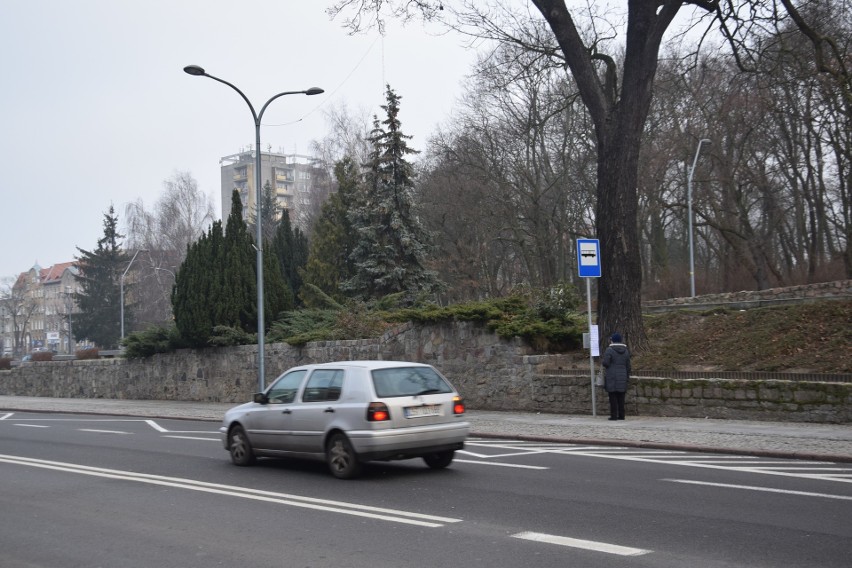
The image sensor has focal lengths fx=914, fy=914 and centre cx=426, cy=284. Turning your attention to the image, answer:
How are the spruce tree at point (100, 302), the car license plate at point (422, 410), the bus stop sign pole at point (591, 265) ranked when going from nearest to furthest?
the car license plate at point (422, 410) < the bus stop sign pole at point (591, 265) < the spruce tree at point (100, 302)

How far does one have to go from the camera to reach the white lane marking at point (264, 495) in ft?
28.3

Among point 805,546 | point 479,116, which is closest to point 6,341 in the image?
point 479,116

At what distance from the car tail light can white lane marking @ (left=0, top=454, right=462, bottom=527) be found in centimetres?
147

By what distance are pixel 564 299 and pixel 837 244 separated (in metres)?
24.8

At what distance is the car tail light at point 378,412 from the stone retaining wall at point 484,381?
843cm

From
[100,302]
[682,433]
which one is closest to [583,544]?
[682,433]

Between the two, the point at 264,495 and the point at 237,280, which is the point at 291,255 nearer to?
the point at 237,280

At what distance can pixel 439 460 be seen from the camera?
12242mm

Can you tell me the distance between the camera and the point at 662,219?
44.8m

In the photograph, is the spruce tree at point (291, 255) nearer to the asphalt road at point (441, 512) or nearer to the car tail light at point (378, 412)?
the asphalt road at point (441, 512)

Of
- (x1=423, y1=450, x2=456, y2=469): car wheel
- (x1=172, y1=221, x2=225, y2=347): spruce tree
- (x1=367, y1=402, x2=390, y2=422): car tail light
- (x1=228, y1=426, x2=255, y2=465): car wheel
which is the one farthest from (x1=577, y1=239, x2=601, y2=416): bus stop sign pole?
(x1=172, y1=221, x2=225, y2=347): spruce tree

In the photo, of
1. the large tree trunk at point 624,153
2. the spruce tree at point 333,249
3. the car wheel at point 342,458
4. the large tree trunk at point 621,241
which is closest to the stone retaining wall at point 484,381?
the large tree trunk at point 621,241

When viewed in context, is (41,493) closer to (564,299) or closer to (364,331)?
(564,299)

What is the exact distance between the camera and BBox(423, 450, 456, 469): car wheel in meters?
12.2
